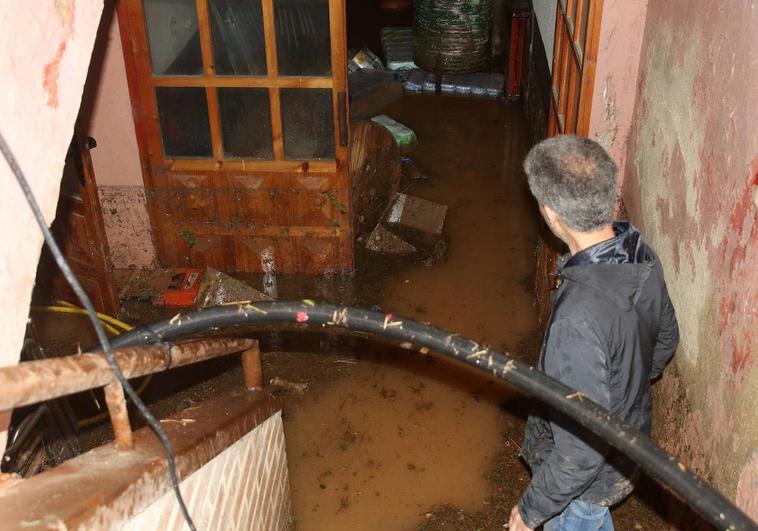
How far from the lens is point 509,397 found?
13.9ft

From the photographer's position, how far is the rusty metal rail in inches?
49.9

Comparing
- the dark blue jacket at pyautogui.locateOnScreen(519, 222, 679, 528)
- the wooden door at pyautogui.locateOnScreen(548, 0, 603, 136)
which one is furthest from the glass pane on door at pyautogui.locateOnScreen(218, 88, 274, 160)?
the dark blue jacket at pyautogui.locateOnScreen(519, 222, 679, 528)

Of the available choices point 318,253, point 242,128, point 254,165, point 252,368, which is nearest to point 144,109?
point 242,128

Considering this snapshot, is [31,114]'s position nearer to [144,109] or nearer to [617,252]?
[617,252]

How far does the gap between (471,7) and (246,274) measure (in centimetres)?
514

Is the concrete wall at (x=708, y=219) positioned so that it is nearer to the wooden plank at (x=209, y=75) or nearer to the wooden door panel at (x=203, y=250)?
the wooden plank at (x=209, y=75)

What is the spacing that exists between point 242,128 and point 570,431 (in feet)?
10.8

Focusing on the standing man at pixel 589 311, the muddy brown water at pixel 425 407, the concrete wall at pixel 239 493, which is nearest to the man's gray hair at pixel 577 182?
the standing man at pixel 589 311

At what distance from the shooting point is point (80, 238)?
4.54m

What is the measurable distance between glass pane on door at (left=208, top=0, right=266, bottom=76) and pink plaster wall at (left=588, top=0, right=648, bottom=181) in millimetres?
2101

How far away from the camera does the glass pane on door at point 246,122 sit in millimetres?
4645

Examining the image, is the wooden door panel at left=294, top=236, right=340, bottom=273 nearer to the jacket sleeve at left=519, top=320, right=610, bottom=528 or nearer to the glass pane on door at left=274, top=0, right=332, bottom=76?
the glass pane on door at left=274, top=0, right=332, bottom=76

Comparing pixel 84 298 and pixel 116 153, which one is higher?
pixel 84 298

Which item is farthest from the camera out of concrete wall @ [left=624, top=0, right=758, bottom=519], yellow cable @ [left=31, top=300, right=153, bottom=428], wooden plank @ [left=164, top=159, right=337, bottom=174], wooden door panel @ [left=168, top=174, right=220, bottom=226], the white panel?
the white panel
